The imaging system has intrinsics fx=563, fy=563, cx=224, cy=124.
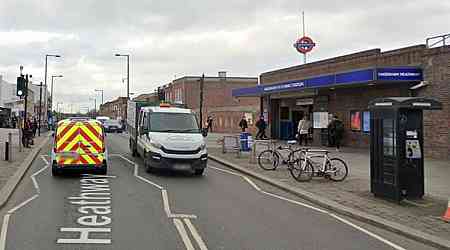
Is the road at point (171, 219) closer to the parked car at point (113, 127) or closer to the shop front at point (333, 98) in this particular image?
the shop front at point (333, 98)

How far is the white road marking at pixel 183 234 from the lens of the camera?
768 centimetres

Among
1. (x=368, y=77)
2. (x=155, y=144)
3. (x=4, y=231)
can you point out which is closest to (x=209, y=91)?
(x=368, y=77)

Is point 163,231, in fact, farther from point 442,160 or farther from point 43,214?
point 442,160

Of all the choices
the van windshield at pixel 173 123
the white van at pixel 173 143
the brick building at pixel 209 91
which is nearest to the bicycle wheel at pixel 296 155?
the white van at pixel 173 143

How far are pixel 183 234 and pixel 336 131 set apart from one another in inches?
771

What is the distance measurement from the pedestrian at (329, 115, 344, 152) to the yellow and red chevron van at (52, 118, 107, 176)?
13.7m

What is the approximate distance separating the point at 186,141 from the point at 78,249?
921cm

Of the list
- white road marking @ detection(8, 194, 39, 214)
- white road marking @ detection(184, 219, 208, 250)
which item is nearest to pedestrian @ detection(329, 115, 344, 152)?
white road marking @ detection(8, 194, 39, 214)

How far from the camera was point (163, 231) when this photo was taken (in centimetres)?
870

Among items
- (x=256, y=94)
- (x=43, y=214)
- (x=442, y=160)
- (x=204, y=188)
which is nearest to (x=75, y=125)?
(x=204, y=188)

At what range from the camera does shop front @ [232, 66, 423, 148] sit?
2306 cm

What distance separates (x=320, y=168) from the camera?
15609 millimetres

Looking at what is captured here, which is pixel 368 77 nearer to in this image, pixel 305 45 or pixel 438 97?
pixel 438 97

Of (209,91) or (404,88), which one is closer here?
(404,88)
